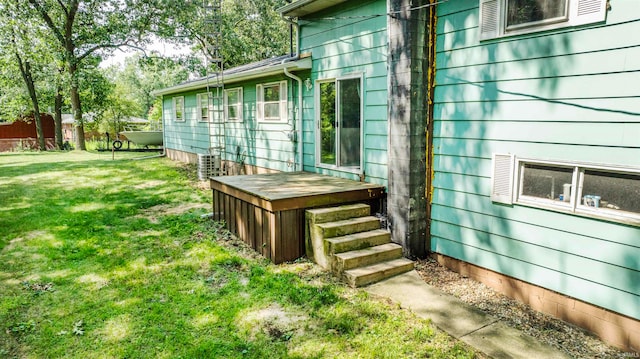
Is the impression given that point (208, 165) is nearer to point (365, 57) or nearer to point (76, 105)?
point (365, 57)

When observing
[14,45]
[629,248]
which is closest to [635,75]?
[629,248]

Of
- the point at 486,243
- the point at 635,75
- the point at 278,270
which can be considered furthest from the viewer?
the point at 278,270

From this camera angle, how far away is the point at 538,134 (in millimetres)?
3754

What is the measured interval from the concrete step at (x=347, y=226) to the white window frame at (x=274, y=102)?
12.3 ft

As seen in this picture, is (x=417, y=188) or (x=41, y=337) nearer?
(x=41, y=337)

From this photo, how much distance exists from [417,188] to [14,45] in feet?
70.9

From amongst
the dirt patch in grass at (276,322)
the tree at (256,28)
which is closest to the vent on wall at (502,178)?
the dirt patch in grass at (276,322)

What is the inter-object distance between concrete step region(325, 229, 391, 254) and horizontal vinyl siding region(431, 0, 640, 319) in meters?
0.64

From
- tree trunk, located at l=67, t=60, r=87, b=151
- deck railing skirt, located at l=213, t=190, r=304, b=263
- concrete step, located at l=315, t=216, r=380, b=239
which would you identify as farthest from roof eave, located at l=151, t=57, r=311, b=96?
tree trunk, located at l=67, t=60, r=87, b=151

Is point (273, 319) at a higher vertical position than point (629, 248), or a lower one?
lower

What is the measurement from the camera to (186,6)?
1705 cm

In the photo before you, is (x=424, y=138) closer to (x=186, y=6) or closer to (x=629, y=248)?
(x=629, y=248)

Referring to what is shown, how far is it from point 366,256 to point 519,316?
1666 mm

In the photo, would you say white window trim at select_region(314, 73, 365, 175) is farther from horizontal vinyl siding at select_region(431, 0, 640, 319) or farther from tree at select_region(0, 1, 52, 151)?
tree at select_region(0, 1, 52, 151)
